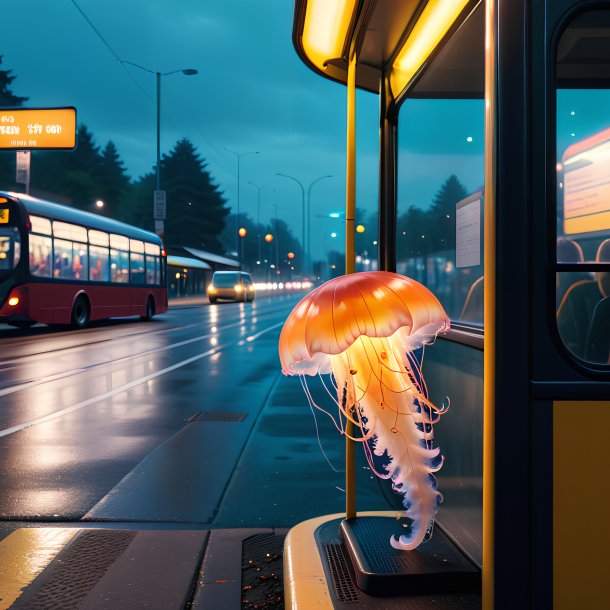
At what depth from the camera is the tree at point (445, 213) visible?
12.1ft

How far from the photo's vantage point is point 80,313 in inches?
888

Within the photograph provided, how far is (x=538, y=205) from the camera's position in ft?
7.97

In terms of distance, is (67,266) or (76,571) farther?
(67,266)

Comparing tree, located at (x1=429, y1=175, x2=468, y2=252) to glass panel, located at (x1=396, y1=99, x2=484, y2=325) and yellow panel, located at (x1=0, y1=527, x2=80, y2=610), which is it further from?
yellow panel, located at (x1=0, y1=527, x2=80, y2=610)

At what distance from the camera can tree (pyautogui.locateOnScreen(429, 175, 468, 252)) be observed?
3.70 metres

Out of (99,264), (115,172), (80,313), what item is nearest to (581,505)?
(80,313)

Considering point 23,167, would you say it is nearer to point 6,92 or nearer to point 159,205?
point 159,205

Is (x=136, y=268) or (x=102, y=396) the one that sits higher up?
(x=136, y=268)

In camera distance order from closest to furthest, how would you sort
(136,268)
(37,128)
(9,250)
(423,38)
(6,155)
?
(423,38)
(9,250)
(37,128)
(136,268)
(6,155)

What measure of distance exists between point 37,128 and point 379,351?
86.4 ft

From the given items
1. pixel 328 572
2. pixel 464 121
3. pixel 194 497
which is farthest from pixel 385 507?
pixel 464 121

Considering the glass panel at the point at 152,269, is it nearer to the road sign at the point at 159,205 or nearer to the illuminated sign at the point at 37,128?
the illuminated sign at the point at 37,128

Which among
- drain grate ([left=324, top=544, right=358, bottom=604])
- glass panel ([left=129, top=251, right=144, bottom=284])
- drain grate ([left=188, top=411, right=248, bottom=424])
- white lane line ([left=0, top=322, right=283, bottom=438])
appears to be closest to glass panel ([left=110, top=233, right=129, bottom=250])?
glass panel ([left=129, top=251, right=144, bottom=284])

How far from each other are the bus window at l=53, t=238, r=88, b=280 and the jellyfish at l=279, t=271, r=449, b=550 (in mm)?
18715
